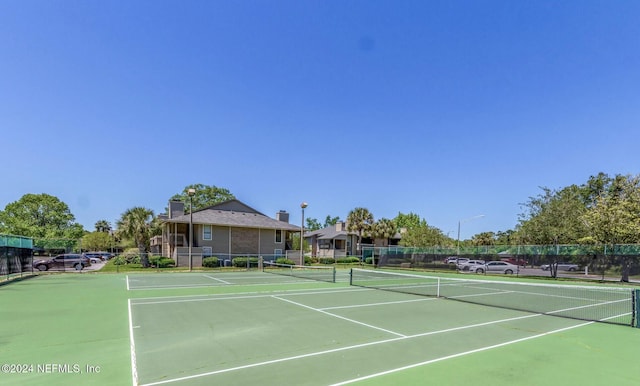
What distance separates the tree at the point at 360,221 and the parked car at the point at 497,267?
19493mm

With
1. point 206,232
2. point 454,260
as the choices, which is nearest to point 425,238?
point 454,260

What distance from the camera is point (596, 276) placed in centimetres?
2855

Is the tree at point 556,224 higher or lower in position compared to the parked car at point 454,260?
higher

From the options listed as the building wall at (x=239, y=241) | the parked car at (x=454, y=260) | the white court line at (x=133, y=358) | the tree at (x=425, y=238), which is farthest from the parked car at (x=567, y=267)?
the white court line at (x=133, y=358)

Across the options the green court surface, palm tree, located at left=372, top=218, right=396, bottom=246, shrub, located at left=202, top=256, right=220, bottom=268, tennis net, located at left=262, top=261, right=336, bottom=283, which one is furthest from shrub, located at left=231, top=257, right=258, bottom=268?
palm tree, located at left=372, top=218, right=396, bottom=246

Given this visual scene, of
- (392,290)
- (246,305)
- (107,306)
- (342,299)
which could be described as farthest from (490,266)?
(107,306)

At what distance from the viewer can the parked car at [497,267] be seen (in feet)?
111

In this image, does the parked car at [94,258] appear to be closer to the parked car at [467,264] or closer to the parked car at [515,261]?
the parked car at [467,264]

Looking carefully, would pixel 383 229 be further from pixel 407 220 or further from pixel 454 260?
pixel 407 220

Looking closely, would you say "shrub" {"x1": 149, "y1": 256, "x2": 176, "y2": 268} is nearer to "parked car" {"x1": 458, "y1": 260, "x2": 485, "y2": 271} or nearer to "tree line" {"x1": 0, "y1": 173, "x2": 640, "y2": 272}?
"tree line" {"x1": 0, "y1": 173, "x2": 640, "y2": 272}

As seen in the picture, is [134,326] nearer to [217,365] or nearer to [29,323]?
[29,323]

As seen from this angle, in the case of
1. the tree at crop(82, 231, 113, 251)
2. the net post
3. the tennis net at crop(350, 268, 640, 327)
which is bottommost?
the tree at crop(82, 231, 113, 251)

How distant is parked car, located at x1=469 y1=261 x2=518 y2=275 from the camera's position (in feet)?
111

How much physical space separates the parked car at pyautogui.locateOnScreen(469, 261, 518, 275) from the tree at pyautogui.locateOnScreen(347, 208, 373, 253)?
19493 mm
